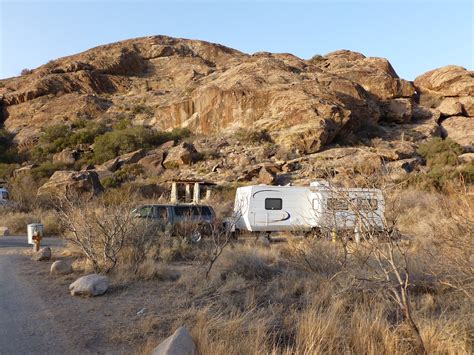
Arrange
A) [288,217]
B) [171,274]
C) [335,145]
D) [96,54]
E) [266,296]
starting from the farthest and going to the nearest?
1. [96,54]
2. [335,145]
3. [288,217]
4. [171,274]
5. [266,296]

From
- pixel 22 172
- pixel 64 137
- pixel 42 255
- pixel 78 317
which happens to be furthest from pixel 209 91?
pixel 78 317

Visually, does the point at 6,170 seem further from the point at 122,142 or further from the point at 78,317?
the point at 78,317

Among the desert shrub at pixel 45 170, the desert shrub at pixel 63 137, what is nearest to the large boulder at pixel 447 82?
the desert shrub at pixel 63 137

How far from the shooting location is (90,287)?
6.70 meters

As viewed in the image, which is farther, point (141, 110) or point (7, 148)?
point (141, 110)

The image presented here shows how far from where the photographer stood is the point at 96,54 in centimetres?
6322

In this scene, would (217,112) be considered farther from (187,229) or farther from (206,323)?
(206,323)

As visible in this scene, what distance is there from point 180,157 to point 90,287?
26.0 meters

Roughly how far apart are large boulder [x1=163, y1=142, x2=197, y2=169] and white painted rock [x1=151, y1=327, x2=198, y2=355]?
93.6 feet

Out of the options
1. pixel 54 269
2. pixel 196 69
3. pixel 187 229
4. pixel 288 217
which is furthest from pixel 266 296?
pixel 196 69

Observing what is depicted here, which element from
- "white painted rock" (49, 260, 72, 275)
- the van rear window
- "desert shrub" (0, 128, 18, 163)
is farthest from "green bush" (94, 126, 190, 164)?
"white painted rock" (49, 260, 72, 275)

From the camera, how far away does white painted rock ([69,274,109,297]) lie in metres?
6.67

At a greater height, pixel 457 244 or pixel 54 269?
pixel 457 244

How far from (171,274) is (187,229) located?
5208 millimetres
